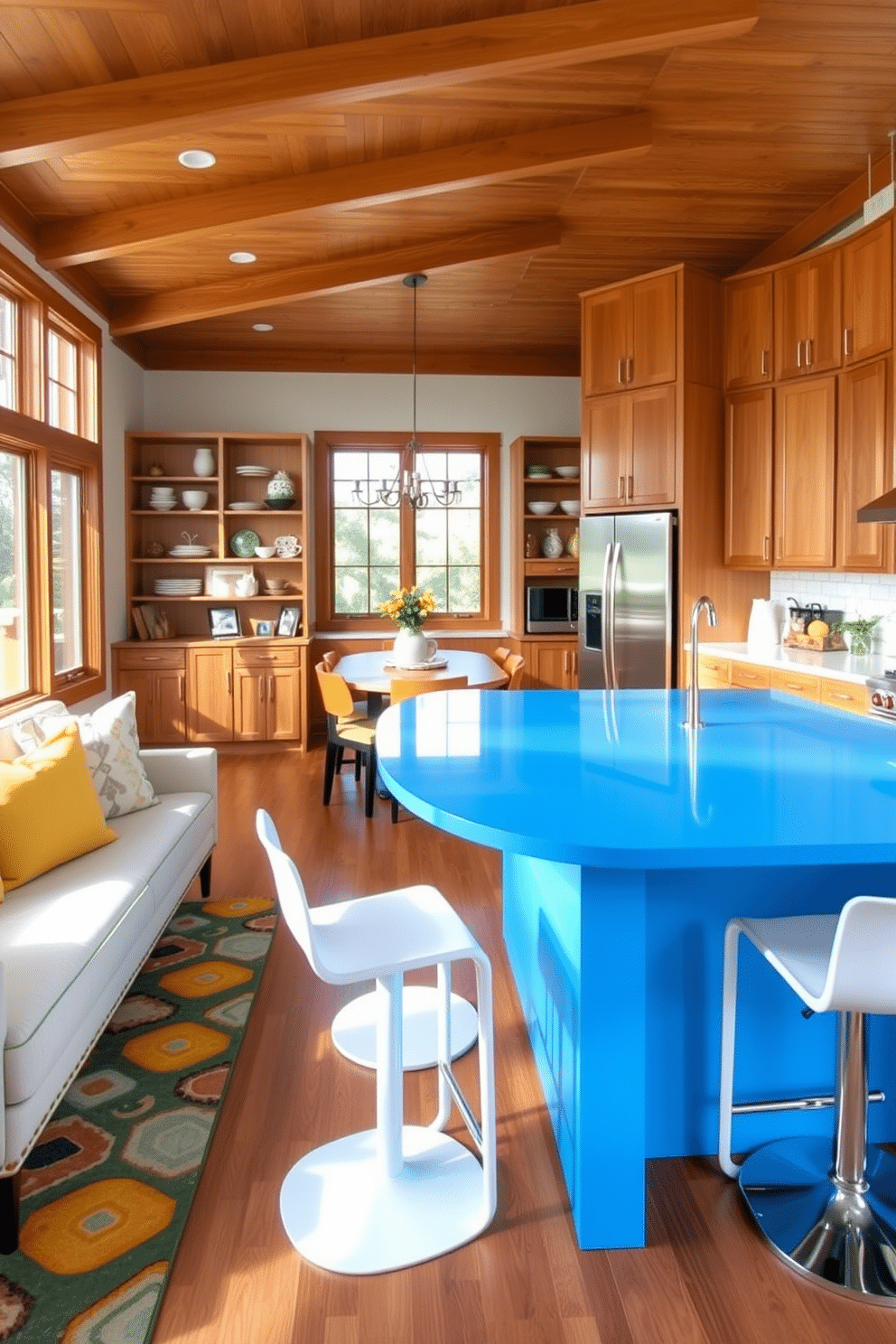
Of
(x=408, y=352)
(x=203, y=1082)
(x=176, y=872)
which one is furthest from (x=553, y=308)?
(x=203, y=1082)

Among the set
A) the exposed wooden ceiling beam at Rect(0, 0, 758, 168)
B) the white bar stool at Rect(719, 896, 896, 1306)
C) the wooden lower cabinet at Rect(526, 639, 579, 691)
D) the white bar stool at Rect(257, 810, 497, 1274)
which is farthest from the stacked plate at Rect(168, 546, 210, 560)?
the white bar stool at Rect(719, 896, 896, 1306)

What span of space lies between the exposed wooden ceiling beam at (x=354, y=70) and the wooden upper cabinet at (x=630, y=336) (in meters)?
2.22

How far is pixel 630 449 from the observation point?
573 cm

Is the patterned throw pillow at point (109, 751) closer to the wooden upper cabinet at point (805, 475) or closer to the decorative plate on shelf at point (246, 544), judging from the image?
the wooden upper cabinet at point (805, 475)

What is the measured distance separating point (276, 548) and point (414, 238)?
9.07ft

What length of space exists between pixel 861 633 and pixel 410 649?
2328 millimetres

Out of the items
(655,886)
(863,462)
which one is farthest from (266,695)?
(655,886)

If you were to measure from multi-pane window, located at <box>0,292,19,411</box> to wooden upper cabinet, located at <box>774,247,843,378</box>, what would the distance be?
382 cm

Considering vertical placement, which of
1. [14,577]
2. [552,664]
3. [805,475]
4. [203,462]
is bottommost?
[552,664]

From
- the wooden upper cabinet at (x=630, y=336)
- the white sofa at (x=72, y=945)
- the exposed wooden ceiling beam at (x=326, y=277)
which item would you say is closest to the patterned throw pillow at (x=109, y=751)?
the white sofa at (x=72, y=945)

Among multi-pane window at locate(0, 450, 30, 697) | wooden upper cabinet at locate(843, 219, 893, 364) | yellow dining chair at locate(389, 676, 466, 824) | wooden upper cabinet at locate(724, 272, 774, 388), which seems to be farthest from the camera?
wooden upper cabinet at locate(724, 272, 774, 388)

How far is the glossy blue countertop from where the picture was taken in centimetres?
151

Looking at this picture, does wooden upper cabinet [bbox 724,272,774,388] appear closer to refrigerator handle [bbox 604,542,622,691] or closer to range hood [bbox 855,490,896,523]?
refrigerator handle [bbox 604,542,622,691]

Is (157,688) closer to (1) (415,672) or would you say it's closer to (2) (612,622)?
(1) (415,672)
